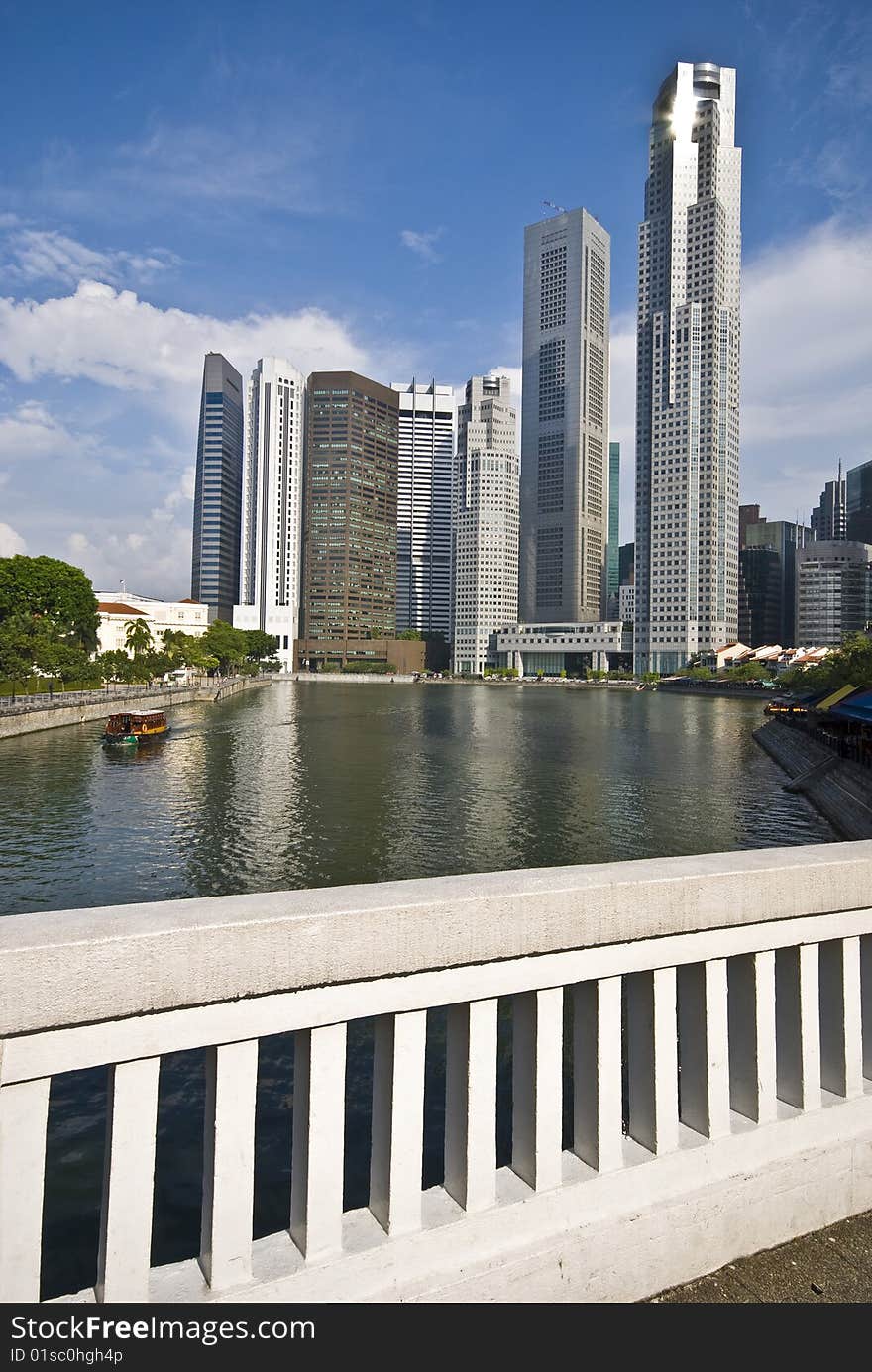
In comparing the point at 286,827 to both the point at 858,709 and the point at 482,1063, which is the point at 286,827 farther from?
the point at 482,1063

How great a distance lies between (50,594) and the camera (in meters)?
92.5

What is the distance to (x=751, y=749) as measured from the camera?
6272cm

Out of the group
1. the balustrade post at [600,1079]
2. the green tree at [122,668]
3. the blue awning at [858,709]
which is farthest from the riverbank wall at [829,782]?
the green tree at [122,668]

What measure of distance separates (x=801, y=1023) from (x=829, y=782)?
40134mm

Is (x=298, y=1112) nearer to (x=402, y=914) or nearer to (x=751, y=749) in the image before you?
(x=402, y=914)

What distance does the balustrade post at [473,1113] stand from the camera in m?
3.18

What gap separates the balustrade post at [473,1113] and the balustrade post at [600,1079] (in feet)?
1.38

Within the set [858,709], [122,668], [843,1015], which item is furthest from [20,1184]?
[122,668]

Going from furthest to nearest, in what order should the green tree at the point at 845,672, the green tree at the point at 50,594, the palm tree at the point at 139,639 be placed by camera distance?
the palm tree at the point at 139,639
the green tree at the point at 50,594
the green tree at the point at 845,672

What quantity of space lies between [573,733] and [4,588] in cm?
6257

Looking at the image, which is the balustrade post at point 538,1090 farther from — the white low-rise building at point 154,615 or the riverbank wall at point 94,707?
the white low-rise building at point 154,615

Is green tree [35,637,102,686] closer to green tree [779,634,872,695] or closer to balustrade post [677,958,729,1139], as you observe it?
green tree [779,634,872,695]

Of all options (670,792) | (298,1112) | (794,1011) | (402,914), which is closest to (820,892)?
(794,1011)

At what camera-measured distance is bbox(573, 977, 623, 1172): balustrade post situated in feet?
11.2
